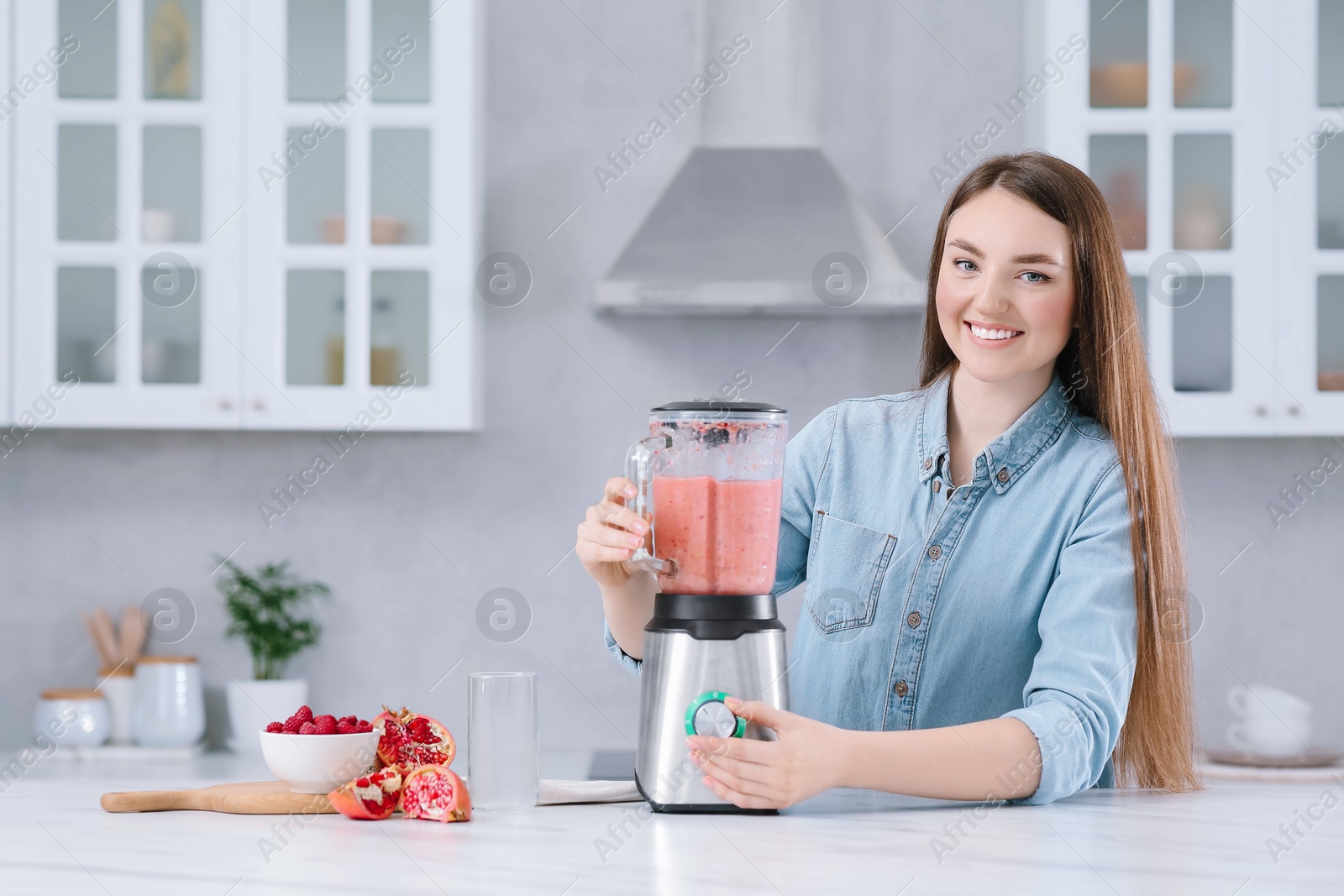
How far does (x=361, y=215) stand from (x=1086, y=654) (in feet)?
6.14

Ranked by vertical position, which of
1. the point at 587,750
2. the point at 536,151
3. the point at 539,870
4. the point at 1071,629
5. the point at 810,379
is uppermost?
the point at 536,151

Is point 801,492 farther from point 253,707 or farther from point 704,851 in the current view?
point 253,707

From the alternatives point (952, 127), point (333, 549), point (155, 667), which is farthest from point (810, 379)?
point (155, 667)

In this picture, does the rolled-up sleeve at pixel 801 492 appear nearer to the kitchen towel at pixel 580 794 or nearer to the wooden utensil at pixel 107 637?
the kitchen towel at pixel 580 794

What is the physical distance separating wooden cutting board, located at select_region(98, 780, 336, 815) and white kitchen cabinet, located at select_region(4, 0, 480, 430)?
150 cm

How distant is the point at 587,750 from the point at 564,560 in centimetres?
44

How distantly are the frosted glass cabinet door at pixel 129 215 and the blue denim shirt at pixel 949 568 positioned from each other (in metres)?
1.54

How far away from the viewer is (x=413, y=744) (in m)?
0.99

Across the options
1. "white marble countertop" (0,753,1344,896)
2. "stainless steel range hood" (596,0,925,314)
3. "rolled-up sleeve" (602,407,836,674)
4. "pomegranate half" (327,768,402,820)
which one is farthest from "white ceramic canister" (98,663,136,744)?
"pomegranate half" (327,768,402,820)

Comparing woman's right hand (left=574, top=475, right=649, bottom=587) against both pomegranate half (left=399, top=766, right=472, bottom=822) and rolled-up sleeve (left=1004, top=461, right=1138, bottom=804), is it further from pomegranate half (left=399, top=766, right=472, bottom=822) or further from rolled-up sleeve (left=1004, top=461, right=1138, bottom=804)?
rolled-up sleeve (left=1004, top=461, right=1138, bottom=804)

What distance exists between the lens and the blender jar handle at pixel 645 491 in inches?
39.6

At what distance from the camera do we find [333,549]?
276 centimetres

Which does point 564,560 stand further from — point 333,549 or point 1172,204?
point 1172,204

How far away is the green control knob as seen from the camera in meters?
0.95
